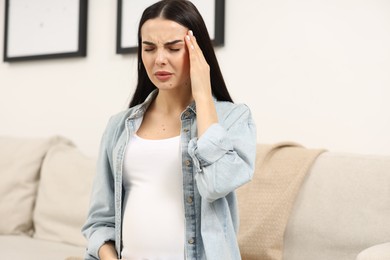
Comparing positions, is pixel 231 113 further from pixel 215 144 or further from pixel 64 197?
pixel 64 197

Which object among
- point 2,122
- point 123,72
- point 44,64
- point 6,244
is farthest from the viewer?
point 2,122

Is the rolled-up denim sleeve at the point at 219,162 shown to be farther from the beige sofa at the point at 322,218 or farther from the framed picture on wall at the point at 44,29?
the framed picture on wall at the point at 44,29

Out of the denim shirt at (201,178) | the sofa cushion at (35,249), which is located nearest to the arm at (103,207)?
the denim shirt at (201,178)

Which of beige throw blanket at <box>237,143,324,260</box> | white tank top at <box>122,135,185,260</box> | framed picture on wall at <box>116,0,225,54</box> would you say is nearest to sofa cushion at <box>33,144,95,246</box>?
framed picture on wall at <box>116,0,225,54</box>

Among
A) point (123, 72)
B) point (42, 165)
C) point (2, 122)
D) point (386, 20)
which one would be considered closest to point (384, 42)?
point (386, 20)

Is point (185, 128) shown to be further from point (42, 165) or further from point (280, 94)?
point (42, 165)

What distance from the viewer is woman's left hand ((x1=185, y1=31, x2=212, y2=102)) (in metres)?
1.23

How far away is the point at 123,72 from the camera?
2.54 metres

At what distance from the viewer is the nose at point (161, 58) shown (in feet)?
4.10

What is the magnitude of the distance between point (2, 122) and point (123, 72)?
2.94 ft

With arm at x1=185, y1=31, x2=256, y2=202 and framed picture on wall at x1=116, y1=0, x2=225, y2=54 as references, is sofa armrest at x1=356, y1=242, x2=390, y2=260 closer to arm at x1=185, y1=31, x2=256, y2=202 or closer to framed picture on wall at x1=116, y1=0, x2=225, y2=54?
arm at x1=185, y1=31, x2=256, y2=202

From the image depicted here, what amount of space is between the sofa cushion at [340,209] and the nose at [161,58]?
78cm

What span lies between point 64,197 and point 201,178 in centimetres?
128

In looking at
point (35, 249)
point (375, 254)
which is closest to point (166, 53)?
point (375, 254)
